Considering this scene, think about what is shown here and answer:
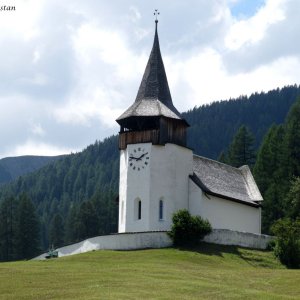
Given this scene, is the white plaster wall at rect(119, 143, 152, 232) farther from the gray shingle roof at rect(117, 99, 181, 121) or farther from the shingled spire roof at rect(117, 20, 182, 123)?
the shingled spire roof at rect(117, 20, 182, 123)

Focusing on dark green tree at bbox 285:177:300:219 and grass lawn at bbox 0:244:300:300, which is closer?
grass lawn at bbox 0:244:300:300

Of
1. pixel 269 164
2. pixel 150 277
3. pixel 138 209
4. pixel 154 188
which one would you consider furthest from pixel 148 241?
pixel 269 164

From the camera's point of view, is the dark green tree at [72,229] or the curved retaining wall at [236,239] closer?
the curved retaining wall at [236,239]

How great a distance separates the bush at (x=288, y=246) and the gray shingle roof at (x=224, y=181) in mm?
10608

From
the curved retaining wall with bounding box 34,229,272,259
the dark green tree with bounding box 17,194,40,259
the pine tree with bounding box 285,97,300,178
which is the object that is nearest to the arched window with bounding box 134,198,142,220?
the curved retaining wall with bounding box 34,229,272,259

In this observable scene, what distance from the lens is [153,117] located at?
59281mm

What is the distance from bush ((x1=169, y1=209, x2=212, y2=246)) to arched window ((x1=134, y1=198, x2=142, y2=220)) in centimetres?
545

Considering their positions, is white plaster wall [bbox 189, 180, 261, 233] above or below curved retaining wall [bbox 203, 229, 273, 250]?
above

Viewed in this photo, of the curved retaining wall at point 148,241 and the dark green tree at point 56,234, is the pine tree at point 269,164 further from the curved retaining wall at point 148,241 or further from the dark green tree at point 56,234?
the dark green tree at point 56,234

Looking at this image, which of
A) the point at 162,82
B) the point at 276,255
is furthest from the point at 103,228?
the point at 276,255

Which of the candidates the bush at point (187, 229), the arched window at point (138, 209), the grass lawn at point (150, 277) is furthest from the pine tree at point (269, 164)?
the grass lawn at point (150, 277)

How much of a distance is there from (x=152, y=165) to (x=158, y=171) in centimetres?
72

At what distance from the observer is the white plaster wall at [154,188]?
191 ft

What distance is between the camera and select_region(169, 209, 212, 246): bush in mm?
52781
